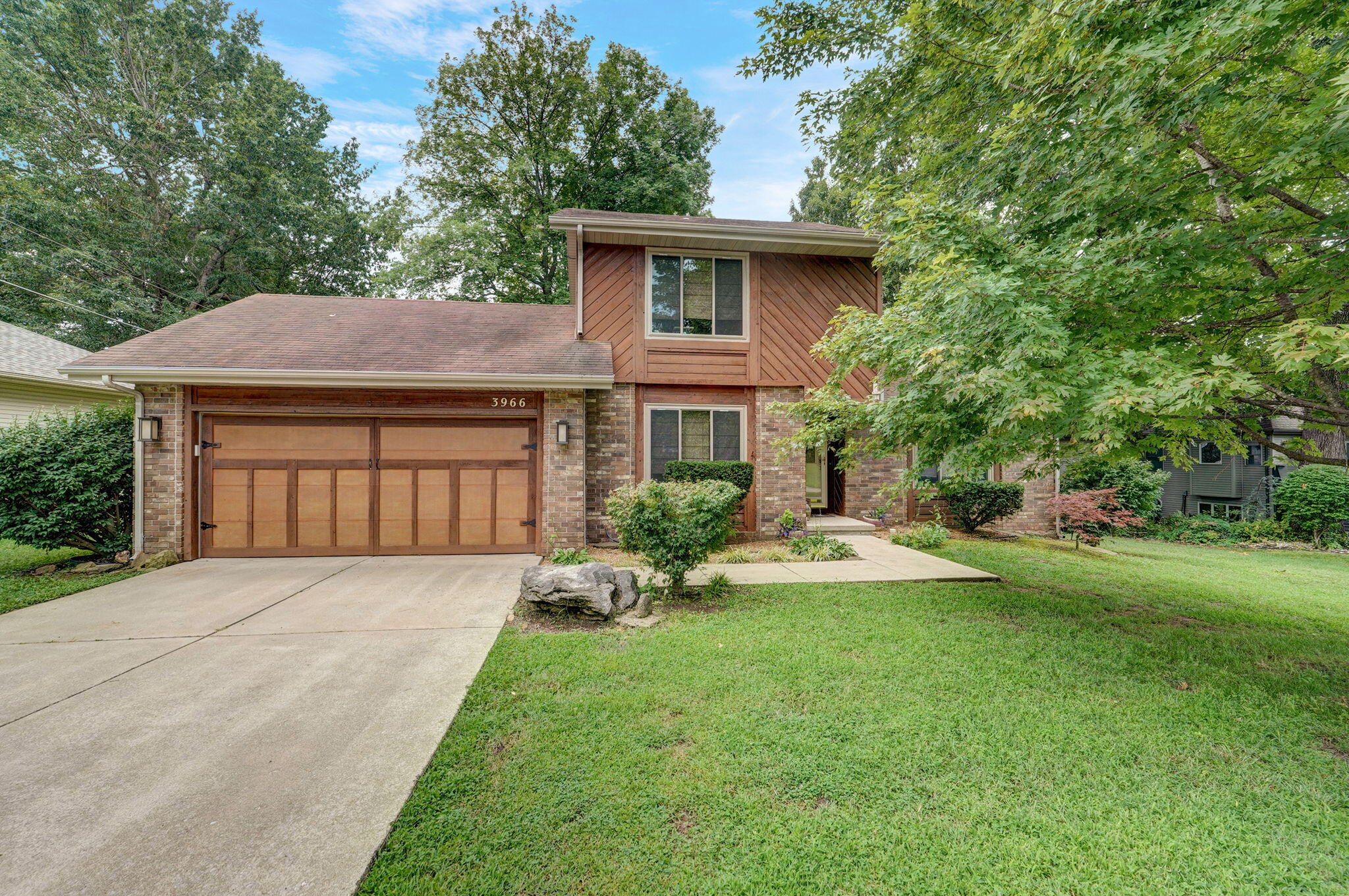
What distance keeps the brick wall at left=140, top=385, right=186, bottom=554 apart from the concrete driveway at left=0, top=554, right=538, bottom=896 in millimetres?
1648

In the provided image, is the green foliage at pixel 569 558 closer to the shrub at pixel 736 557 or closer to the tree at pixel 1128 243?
the shrub at pixel 736 557

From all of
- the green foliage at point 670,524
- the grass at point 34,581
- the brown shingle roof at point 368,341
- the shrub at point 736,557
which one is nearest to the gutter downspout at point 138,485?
the brown shingle roof at point 368,341

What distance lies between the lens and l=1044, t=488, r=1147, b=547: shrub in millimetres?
8703

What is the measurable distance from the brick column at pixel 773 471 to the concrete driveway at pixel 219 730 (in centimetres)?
456

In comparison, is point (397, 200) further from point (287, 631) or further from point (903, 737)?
point (903, 737)

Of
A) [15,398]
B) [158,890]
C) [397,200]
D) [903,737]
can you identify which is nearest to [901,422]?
[903,737]

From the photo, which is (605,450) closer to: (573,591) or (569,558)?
(569,558)

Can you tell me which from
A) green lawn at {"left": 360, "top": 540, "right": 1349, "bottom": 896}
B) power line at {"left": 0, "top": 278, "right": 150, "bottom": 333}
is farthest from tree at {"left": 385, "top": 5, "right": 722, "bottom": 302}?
→ green lawn at {"left": 360, "top": 540, "right": 1349, "bottom": 896}

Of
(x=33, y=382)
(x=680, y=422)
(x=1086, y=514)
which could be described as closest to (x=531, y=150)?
(x=680, y=422)

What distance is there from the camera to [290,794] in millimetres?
2236

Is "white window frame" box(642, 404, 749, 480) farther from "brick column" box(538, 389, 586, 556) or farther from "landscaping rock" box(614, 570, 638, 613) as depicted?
"landscaping rock" box(614, 570, 638, 613)

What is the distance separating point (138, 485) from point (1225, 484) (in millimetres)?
21214

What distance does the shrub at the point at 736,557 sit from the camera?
7.02m

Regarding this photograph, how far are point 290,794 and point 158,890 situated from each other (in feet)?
1.65
